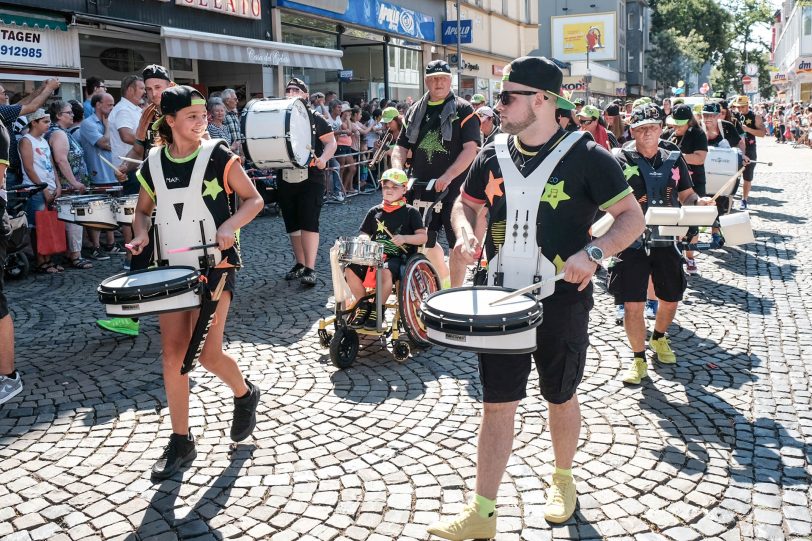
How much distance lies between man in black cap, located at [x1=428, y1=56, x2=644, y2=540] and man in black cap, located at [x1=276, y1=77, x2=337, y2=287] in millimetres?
5106

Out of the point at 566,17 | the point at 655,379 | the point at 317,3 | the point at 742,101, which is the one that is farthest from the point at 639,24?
the point at 655,379

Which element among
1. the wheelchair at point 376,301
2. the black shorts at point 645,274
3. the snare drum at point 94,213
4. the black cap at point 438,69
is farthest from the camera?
the snare drum at point 94,213

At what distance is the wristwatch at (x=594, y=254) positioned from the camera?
119 inches

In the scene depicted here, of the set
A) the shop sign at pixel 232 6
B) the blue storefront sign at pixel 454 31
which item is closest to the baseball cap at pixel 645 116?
the shop sign at pixel 232 6

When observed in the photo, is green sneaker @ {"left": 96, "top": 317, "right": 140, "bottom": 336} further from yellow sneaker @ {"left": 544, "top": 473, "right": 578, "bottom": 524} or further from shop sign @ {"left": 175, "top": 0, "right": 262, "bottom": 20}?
shop sign @ {"left": 175, "top": 0, "right": 262, "bottom": 20}

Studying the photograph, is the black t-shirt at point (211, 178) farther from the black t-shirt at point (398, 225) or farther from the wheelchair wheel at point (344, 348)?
the black t-shirt at point (398, 225)

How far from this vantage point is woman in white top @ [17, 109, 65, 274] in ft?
29.3

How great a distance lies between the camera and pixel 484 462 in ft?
10.8

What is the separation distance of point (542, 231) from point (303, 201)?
5.41m

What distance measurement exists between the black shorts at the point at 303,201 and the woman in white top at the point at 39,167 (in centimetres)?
287

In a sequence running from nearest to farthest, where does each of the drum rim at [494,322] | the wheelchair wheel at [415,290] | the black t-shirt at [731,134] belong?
the drum rim at [494,322] → the wheelchair wheel at [415,290] → the black t-shirt at [731,134]

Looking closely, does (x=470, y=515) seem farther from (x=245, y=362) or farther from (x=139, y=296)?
(x=245, y=362)

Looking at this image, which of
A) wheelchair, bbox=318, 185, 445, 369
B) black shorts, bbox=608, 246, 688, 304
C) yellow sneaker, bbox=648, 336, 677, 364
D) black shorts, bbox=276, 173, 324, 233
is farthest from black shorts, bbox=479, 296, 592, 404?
black shorts, bbox=276, 173, 324, 233

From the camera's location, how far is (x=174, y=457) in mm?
4016
